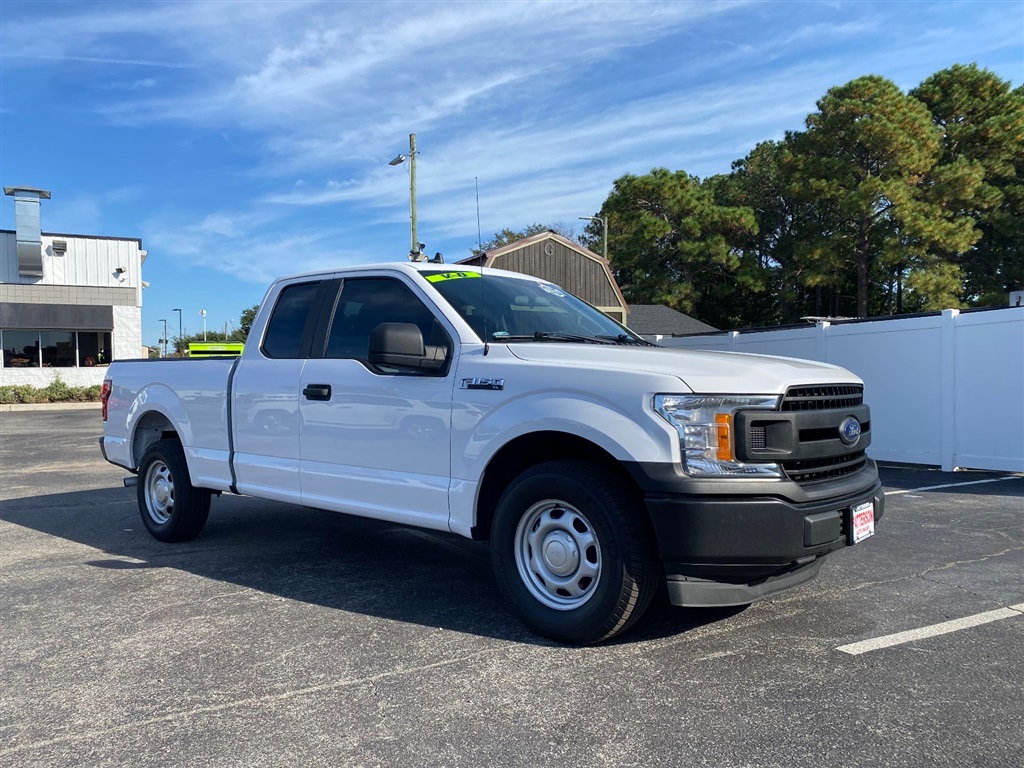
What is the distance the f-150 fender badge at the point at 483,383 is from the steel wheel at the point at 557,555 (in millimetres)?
653

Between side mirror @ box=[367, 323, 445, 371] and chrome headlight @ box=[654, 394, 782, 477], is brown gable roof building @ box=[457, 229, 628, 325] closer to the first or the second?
side mirror @ box=[367, 323, 445, 371]

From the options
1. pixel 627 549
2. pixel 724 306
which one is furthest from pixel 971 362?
pixel 724 306

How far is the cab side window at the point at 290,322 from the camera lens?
5.47 m

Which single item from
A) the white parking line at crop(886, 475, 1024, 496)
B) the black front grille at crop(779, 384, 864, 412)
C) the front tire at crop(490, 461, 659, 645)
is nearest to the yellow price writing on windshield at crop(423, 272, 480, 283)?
the front tire at crop(490, 461, 659, 645)

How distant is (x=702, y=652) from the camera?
3852 millimetres

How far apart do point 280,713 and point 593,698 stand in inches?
50.4

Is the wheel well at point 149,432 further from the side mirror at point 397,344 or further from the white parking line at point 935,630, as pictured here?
the white parking line at point 935,630

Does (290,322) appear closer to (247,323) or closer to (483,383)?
(483,383)

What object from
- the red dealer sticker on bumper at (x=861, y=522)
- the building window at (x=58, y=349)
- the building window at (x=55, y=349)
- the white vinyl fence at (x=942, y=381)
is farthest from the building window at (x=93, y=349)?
the red dealer sticker on bumper at (x=861, y=522)

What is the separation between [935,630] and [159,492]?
5620 millimetres

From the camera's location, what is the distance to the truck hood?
363cm

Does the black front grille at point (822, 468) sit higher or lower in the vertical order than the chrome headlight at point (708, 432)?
lower

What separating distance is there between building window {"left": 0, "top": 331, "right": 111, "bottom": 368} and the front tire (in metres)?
31.3

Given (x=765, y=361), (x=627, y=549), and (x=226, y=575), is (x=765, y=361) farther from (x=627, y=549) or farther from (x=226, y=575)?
(x=226, y=575)
